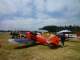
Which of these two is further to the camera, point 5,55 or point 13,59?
point 5,55

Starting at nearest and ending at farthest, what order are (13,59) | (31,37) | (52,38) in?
(13,59)
(52,38)
(31,37)

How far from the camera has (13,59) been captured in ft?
45.9

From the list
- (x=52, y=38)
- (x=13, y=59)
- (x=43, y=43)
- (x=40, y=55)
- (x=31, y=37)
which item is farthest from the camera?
(x=31, y=37)

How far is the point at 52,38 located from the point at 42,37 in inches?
96.4

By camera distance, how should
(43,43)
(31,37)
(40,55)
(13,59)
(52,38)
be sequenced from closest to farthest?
(13,59) < (40,55) < (52,38) < (43,43) < (31,37)

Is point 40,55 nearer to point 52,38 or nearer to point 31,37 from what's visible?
point 52,38

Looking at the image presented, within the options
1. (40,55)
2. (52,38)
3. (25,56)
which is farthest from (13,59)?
(52,38)

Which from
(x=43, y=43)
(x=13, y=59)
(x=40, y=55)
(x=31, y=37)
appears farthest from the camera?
(x=31, y=37)

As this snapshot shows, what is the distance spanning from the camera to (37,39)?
2145 cm

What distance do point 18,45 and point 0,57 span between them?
4.55m

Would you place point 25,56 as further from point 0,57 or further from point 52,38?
point 52,38

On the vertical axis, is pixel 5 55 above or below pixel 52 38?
below

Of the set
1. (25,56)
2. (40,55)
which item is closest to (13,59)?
(25,56)

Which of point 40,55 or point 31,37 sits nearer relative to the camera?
point 40,55
